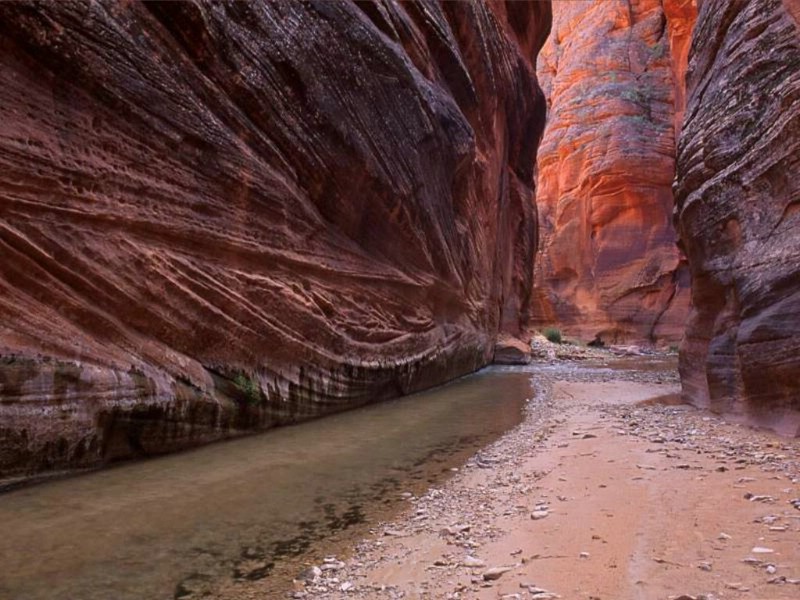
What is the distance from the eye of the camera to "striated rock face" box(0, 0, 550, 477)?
5402 millimetres

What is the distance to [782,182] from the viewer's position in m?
6.86

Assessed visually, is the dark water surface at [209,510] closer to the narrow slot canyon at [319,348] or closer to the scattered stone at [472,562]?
the narrow slot canyon at [319,348]

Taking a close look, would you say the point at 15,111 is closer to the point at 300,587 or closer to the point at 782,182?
the point at 300,587

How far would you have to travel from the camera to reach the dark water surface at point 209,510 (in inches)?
133

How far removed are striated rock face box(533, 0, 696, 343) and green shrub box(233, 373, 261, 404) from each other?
2900 centimetres

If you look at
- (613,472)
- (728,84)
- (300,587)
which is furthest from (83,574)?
(728,84)

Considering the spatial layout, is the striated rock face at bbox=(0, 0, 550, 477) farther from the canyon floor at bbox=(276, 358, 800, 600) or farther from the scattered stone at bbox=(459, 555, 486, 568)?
the scattered stone at bbox=(459, 555, 486, 568)

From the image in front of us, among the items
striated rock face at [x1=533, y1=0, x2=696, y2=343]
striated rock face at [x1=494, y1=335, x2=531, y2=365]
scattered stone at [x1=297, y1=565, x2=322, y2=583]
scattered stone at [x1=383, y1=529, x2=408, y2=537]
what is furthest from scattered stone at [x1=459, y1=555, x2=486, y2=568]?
striated rock face at [x1=533, y1=0, x2=696, y2=343]

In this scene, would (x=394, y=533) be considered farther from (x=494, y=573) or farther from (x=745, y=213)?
(x=745, y=213)

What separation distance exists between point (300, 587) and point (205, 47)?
683 cm

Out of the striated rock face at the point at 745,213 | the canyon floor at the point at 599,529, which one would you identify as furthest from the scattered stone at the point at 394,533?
the striated rock face at the point at 745,213

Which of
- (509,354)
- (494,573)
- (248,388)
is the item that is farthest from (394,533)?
(509,354)

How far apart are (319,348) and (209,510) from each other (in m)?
4.62

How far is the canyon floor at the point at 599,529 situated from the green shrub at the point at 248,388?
3319mm
